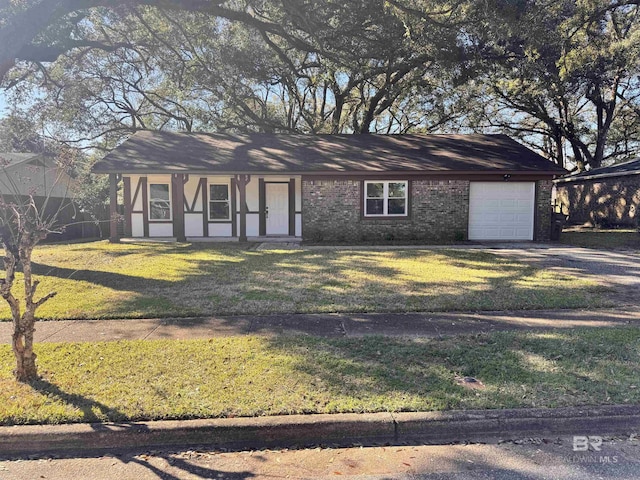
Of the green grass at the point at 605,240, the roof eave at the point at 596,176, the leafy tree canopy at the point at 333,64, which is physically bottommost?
the green grass at the point at 605,240

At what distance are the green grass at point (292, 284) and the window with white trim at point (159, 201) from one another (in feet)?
15.4

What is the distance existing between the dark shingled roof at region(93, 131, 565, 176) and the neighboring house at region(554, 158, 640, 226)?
5823 mm

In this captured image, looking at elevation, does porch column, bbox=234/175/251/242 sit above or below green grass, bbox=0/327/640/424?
above

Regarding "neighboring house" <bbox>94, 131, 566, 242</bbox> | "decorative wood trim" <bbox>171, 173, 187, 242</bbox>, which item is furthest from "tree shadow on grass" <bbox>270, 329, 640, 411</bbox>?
"decorative wood trim" <bbox>171, 173, 187, 242</bbox>

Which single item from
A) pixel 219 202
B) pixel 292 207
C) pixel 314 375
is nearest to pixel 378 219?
pixel 292 207

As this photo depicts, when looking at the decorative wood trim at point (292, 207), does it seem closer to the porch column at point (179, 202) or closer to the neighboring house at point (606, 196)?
the porch column at point (179, 202)

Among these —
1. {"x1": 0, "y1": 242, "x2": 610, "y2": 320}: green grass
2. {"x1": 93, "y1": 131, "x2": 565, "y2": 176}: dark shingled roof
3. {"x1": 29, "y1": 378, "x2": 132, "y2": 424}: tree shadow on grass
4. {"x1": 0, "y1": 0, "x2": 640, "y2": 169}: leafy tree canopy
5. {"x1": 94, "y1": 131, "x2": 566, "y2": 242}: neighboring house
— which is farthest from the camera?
{"x1": 94, "y1": 131, "x2": 566, "y2": 242}: neighboring house

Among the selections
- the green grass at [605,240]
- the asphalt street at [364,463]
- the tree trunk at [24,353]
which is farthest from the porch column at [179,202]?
the green grass at [605,240]

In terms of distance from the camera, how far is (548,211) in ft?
52.5

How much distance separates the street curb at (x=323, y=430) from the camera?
3.23m

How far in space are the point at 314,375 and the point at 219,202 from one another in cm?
1408

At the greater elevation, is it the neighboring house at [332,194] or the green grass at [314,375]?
the neighboring house at [332,194]

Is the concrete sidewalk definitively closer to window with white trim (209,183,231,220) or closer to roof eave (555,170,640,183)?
window with white trim (209,183,231,220)

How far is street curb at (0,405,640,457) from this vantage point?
323 cm
